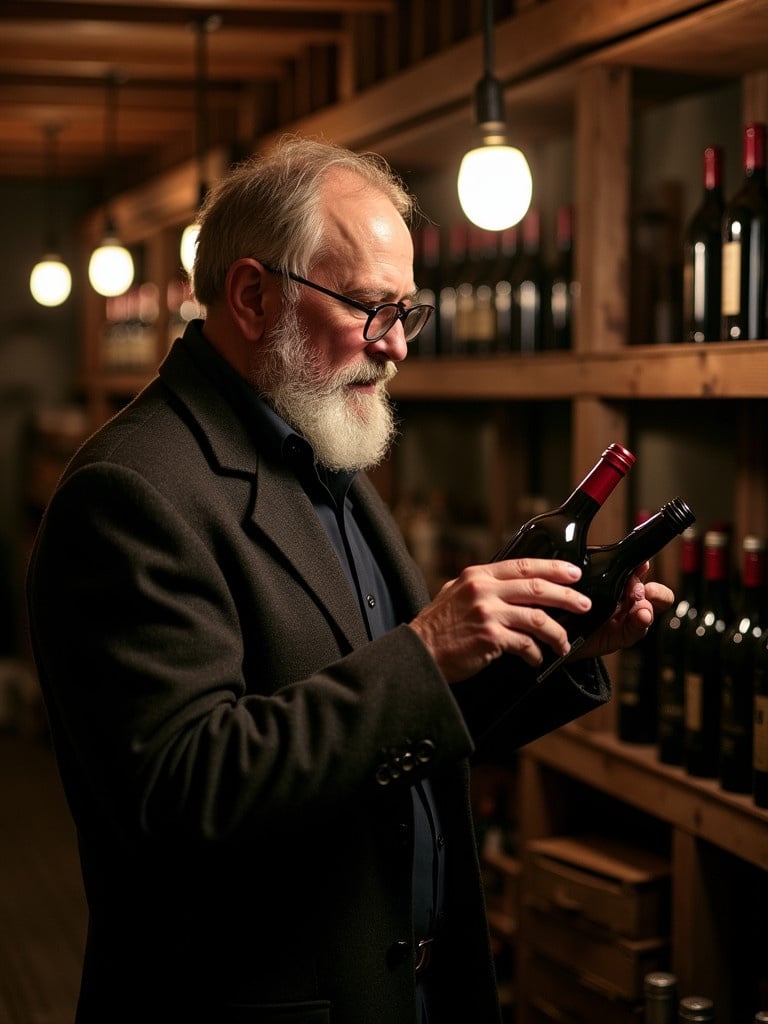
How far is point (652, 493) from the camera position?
2988 millimetres

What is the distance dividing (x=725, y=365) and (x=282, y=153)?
Answer: 36.6 inches

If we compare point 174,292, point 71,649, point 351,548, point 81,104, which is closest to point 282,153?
point 351,548

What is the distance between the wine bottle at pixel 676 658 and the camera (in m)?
2.44

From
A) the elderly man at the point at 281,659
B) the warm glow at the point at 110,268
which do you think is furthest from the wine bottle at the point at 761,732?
the warm glow at the point at 110,268

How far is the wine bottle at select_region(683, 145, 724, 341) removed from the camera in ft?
7.75

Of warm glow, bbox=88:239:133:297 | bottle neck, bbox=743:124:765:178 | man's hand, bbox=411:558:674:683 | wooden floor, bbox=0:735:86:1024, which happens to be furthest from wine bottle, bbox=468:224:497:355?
wooden floor, bbox=0:735:86:1024

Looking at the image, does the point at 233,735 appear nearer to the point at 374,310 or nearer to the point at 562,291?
the point at 374,310

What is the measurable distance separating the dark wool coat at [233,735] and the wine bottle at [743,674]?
0.65m

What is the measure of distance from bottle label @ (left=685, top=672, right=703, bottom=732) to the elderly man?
70 cm

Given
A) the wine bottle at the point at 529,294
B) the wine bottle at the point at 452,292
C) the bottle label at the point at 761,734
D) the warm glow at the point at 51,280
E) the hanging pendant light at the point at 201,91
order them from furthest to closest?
the warm glow at the point at 51,280
the wine bottle at the point at 452,292
the hanging pendant light at the point at 201,91
the wine bottle at the point at 529,294
the bottle label at the point at 761,734

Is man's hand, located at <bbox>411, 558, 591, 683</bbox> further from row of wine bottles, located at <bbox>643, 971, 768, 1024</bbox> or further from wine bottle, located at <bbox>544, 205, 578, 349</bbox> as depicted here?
wine bottle, located at <bbox>544, 205, 578, 349</bbox>

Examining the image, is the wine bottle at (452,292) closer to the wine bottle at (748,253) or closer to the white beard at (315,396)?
the wine bottle at (748,253)

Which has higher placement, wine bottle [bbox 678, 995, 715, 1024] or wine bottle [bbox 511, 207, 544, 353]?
wine bottle [bbox 511, 207, 544, 353]

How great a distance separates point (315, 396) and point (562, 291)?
178 centimetres
